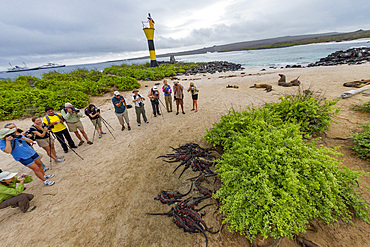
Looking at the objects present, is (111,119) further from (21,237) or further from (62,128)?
(21,237)

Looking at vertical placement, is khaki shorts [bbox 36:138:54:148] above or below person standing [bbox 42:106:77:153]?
below

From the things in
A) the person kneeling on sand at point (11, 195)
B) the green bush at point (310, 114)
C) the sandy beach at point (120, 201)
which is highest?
the green bush at point (310, 114)

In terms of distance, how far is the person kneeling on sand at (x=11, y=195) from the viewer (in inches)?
124

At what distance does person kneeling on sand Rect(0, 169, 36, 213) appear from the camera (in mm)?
3148

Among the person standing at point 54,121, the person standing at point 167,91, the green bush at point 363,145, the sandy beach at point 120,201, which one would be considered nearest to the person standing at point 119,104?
the sandy beach at point 120,201

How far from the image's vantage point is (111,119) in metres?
9.26

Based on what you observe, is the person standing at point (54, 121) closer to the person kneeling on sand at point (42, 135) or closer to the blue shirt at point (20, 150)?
the person kneeling on sand at point (42, 135)

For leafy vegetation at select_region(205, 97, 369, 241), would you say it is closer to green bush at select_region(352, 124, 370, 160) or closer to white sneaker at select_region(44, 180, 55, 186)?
green bush at select_region(352, 124, 370, 160)

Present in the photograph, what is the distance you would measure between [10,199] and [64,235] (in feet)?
5.47

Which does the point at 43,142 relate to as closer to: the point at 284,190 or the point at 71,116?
the point at 71,116

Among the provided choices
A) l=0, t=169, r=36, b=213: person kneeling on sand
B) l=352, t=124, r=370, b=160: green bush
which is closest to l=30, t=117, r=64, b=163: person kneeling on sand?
l=0, t=169, r=36, b=213: person kneeling on sand

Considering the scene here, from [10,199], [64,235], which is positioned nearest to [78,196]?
[64,235]

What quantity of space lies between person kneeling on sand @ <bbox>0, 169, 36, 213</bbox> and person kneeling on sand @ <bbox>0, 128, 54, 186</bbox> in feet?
2.35

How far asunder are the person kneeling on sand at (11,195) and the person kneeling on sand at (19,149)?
72cm
